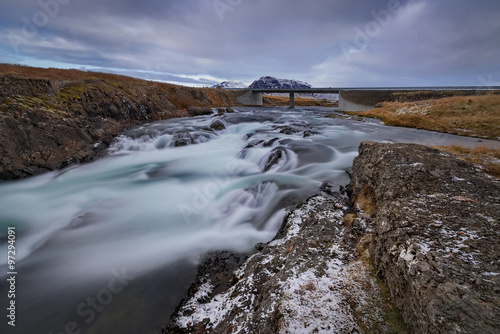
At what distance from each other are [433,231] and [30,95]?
22807 mm

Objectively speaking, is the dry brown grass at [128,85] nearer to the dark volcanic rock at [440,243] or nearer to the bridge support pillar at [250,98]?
the bridge support pillar at [250,98]

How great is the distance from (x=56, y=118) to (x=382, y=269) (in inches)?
776

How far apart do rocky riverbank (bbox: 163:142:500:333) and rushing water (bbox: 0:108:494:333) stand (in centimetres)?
125

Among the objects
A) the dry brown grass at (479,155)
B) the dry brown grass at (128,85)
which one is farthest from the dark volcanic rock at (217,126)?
the dry brown grass at (479,155)

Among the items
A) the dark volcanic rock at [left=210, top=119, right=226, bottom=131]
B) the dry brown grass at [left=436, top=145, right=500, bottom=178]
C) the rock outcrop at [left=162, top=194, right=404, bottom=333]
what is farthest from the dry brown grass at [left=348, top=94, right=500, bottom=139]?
the rock outcrop at [left=162, top=194, right=404, bottom=333]

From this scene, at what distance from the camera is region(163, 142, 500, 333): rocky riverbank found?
2834 millimetres

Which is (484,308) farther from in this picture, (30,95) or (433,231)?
(30,95)

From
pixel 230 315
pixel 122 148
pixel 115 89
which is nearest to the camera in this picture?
pixel 230 315

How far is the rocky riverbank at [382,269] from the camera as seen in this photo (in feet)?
9.30

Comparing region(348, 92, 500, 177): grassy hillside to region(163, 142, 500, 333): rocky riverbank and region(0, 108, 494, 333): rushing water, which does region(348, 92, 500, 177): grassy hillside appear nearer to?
region(0, 108, 494, 333): rushing water

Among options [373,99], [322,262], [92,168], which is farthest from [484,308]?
[373,99]

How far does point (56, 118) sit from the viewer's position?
1513 centimetres

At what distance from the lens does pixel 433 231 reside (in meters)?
3.80

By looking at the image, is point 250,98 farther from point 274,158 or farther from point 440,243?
point 440,243
